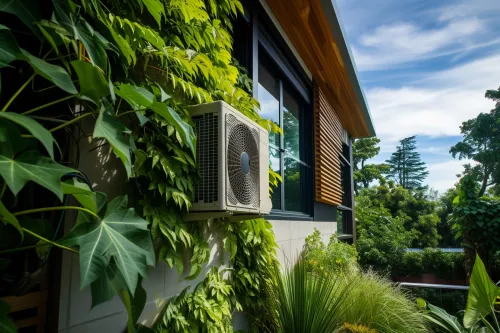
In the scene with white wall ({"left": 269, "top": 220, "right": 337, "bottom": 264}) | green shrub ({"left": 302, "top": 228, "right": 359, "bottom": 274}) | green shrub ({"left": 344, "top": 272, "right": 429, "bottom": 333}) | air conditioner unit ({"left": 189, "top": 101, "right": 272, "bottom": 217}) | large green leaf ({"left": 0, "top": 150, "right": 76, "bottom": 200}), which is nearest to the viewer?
large green leaf ({"left": 0, "top": 150, "right": 76, "bottom": 200})

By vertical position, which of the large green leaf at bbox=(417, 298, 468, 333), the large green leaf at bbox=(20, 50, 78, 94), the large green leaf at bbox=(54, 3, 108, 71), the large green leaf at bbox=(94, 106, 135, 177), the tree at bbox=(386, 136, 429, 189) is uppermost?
the tree at bbox=(386, 136, 429, 189)

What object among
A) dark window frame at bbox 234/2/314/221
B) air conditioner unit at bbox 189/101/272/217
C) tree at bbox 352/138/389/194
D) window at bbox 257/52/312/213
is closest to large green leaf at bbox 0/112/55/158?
air conditioner unit at bbox 189/101/272/217

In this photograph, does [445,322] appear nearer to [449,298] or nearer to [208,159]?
[449,298]

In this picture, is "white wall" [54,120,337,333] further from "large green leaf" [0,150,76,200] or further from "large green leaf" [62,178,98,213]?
"large green leaf" [0,150,76,200]

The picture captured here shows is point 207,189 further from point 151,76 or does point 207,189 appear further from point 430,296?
point 430,296

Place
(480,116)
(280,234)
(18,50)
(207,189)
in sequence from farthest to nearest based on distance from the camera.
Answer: (480,116)
(280,234)
(207,189)
(18,50)

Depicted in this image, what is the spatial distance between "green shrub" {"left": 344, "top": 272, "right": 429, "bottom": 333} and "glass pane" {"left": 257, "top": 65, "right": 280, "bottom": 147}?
1723 mm

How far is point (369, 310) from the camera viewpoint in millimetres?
2811

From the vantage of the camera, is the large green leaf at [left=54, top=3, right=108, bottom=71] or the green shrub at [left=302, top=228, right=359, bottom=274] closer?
the large green leaf at [left=54, top=3, right=108, bottom=71]

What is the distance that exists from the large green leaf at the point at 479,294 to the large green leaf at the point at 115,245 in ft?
10.8

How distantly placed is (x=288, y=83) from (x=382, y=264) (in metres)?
10.0

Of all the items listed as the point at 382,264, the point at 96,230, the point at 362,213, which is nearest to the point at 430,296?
the point at 96,230

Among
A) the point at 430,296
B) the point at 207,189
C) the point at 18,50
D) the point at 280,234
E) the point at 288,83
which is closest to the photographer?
the point at 18,50

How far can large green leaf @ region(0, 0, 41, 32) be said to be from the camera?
2.87 feet
